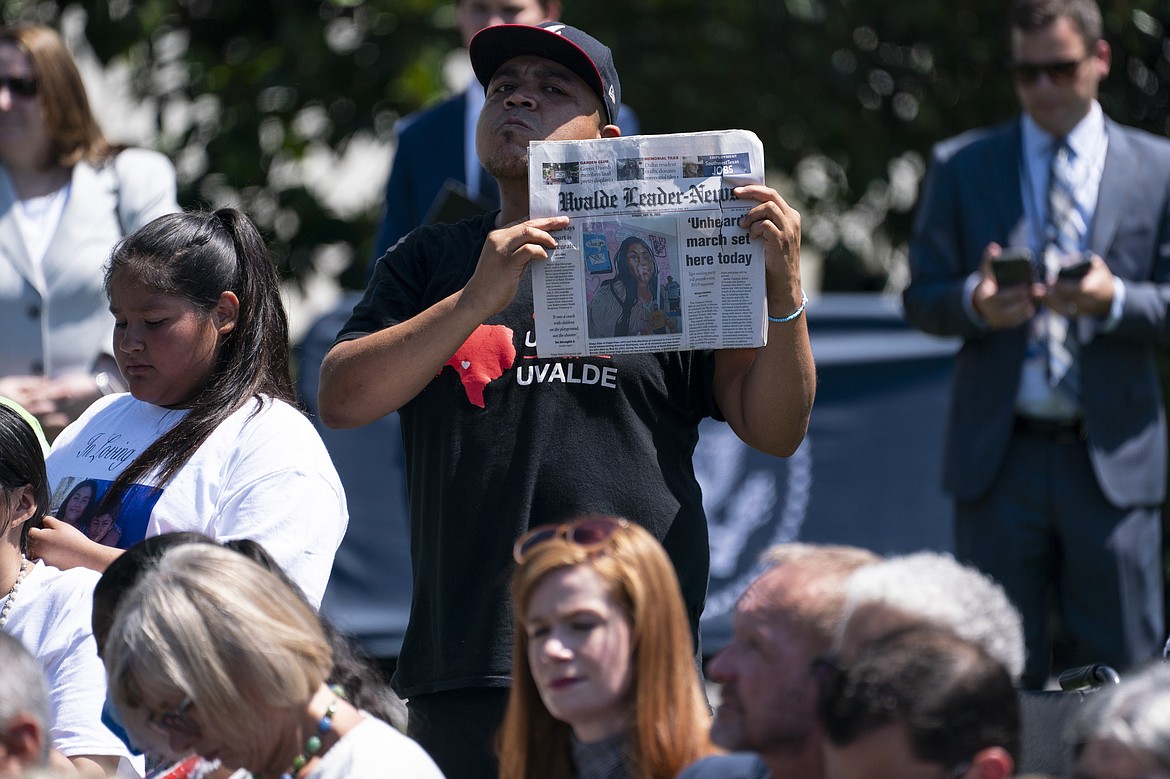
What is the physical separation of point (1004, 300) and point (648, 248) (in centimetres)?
218

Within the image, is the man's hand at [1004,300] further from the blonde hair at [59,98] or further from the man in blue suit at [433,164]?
the blonde hair at [59,98]

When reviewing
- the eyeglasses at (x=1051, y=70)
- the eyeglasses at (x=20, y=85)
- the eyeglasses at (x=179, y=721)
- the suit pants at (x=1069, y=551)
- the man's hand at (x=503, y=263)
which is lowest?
the suit pants at (x=1069, y=551)

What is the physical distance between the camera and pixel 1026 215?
5.13 metres

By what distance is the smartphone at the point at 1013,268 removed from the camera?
478 centimetres

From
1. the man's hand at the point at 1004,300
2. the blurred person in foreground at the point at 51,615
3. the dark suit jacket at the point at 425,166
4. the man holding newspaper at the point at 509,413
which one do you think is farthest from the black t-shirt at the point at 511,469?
the dark suit jacket at the point at 425,166

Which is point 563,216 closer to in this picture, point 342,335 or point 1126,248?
point 342,335

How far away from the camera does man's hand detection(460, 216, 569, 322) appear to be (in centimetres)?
290

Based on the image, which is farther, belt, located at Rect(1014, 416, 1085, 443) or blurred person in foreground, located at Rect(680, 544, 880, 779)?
belt, located at Rect(1014, 416, 1085, 443)

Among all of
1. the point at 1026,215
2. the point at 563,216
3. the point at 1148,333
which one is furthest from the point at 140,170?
the point at 1148,333

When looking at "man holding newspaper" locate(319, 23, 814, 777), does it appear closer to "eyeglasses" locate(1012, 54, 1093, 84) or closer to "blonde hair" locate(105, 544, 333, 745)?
"blonde hair" locate(105, 544, 333, 745)

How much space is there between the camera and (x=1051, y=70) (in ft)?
16.5

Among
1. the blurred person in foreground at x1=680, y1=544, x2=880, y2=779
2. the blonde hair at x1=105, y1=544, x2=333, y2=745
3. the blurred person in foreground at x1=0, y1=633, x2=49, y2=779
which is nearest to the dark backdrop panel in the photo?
the blurred person in foreground at x1=680, y1=544, x2=880, y2=779

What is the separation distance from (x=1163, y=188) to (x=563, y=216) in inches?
111

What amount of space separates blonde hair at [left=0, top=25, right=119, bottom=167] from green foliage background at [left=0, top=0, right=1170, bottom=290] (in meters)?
2.36
